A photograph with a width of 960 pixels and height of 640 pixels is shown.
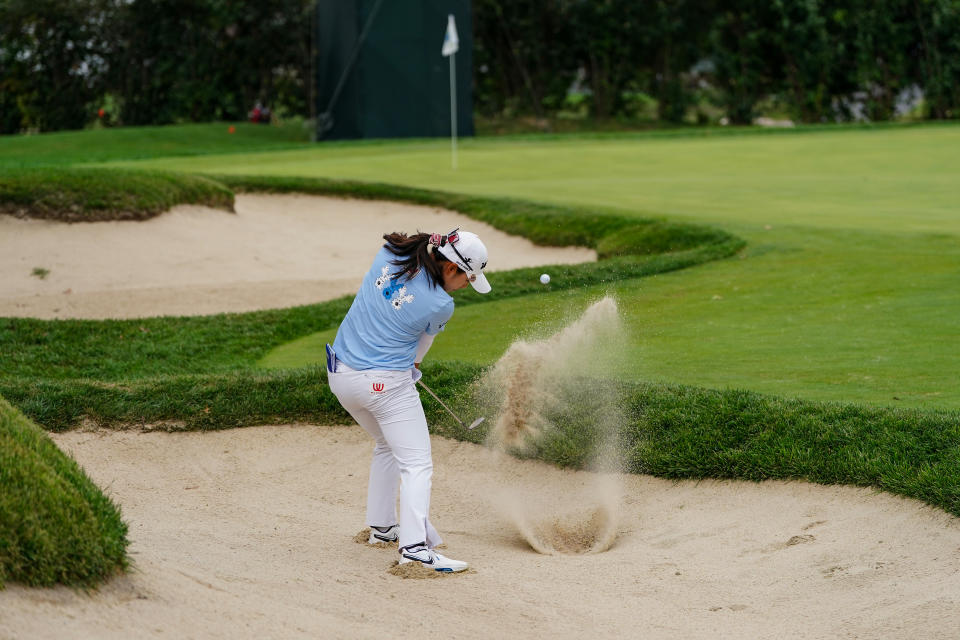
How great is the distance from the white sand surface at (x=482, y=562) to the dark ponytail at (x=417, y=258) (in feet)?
4.98

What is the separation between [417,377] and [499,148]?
82.7 feet

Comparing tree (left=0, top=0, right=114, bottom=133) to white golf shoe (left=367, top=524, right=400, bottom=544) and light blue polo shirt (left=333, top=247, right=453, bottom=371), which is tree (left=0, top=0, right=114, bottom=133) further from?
light blue polo shirt (left=333, top=247, right=453, bottom=371)

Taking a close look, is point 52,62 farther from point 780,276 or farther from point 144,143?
point 780,276

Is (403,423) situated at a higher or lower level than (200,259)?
higher

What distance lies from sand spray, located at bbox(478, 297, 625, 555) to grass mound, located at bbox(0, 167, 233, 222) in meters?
8.71

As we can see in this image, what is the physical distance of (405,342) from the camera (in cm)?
587

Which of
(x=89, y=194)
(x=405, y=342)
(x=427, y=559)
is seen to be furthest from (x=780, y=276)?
(x=89, y=194)

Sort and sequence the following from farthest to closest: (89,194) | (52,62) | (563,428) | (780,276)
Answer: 1. (52,62)
2. (89,194)
3. (780,276)
4. (563,428)

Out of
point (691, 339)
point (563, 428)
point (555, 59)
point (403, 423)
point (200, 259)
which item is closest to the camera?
point (403, 423)

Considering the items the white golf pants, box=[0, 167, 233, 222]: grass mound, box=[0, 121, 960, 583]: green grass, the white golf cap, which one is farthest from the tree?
the white golf cap

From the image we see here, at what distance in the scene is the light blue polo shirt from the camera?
5.75 m

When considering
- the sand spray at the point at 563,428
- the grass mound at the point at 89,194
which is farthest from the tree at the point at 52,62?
the sand spray at the point at 563,428

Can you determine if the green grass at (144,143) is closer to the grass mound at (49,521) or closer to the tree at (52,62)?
the tree at (52,62)

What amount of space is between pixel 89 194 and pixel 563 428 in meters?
9.52
